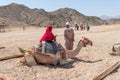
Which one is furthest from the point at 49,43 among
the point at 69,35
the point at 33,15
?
the point at 33,15

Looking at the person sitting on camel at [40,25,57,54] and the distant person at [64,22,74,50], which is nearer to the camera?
the person sitting on camel at [40,25,57,54]

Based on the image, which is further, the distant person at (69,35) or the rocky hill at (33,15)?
the rocky hill at (33,15)

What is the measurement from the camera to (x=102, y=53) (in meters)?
17.2

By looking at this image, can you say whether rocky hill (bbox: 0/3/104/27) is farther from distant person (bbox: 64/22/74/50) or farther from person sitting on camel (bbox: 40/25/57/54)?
person sitting on camel (bbox: 40/25/57/54)

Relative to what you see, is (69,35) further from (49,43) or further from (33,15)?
(33,15)

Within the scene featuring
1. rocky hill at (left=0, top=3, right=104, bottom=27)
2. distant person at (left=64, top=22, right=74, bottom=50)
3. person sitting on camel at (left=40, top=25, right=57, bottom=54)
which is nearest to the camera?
person sitting on camel at (left=40, top=25, right=57, bottom=54)

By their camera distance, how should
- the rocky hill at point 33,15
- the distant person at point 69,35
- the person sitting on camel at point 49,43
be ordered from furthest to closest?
1. the rocky hill at point 33,15
2. the distant person at point 69,35
3. the person sitting on camel at point 49,43

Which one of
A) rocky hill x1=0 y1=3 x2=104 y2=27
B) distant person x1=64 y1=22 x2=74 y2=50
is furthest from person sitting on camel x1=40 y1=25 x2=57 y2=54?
rocky hill x1=0 y1=3 x2=104 y2=27

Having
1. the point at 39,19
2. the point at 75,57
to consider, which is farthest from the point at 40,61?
the point at 39,19

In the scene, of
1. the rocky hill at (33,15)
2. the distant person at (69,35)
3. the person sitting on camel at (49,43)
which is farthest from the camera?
the rocky hill at (33,15)

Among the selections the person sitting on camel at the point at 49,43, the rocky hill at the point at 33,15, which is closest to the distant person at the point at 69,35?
the person sitting on camel at the point at 49,43

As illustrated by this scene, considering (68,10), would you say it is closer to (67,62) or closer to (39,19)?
(39,19)

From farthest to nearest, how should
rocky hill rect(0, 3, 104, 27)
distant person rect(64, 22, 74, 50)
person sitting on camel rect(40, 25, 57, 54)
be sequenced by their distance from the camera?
rocky hill rect(0, 3, 104, 27)
distant person rect(64, 22, 74, 50)
person sitting on camel rect(40, 25, 57, 54)

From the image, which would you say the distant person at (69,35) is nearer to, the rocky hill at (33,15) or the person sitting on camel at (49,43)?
the person sitting on camel at (49,43)
